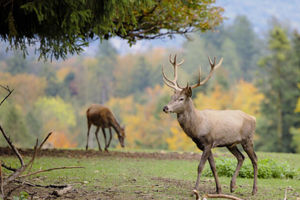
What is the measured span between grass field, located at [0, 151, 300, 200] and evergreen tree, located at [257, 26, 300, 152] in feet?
67.6

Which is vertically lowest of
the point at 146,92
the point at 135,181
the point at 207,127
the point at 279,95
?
the point at 135,181

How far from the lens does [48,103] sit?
4575cm

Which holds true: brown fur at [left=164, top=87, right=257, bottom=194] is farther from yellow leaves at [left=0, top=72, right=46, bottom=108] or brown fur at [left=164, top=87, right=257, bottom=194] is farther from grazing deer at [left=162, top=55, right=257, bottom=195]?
yellow leaves at [left=0, top=72, right=46, bottom=108]

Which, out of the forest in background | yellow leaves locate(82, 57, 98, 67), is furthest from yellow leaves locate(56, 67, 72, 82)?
yellow leaves locate(82, 57, 98, 67)

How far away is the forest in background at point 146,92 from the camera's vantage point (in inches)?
1297

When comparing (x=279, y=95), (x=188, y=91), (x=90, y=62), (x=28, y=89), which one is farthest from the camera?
(x=90, y=62)

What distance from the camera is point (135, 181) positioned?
852cm

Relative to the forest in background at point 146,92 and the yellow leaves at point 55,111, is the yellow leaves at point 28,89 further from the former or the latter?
the yellow leaves at point 55,111

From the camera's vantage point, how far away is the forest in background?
3294 cm

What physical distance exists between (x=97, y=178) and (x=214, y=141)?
9.32 ft

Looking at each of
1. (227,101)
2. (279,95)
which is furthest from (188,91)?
(227,101)

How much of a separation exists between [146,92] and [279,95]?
30.8m

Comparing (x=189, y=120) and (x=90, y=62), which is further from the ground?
(x=90, y=62)

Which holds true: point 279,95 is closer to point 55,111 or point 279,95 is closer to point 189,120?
point 55,111
